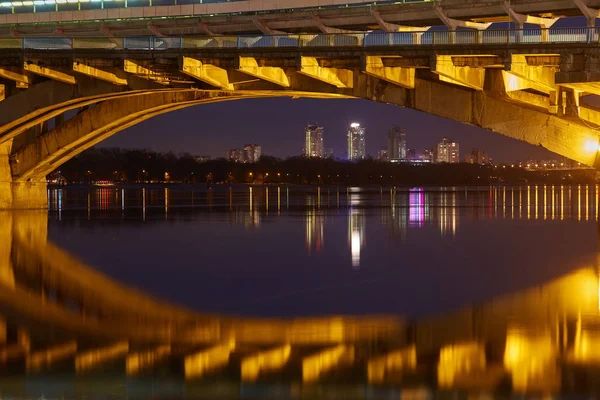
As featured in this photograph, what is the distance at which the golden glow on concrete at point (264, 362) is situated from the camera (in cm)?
941

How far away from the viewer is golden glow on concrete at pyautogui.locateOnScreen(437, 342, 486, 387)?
9211 millimetres

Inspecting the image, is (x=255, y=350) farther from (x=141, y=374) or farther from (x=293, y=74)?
(x=293, y=74)

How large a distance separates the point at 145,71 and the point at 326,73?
737 centimetres

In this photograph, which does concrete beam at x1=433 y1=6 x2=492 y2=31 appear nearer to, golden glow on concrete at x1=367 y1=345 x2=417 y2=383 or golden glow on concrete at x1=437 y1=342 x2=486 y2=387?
golden glow on concrete at x1=437 y1=342 x2=486 y2=387

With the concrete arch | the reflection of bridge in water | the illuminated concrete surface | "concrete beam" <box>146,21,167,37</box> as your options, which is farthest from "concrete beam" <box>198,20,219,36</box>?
the reflection of bridge in water

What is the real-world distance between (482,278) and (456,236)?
10.7 meters

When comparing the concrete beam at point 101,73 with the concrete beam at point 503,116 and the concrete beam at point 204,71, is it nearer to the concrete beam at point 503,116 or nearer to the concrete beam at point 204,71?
the concrete beam at point 204,71

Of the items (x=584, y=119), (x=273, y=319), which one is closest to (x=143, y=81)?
(x=584, y=119)

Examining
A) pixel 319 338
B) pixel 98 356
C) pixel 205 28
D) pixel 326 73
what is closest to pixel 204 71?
pixel 326 73

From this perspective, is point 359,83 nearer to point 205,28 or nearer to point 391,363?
point 205,28

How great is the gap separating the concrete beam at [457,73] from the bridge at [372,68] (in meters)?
0.04

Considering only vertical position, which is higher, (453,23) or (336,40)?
(453,23)

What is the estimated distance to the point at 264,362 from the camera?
994 cm

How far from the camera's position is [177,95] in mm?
37125
